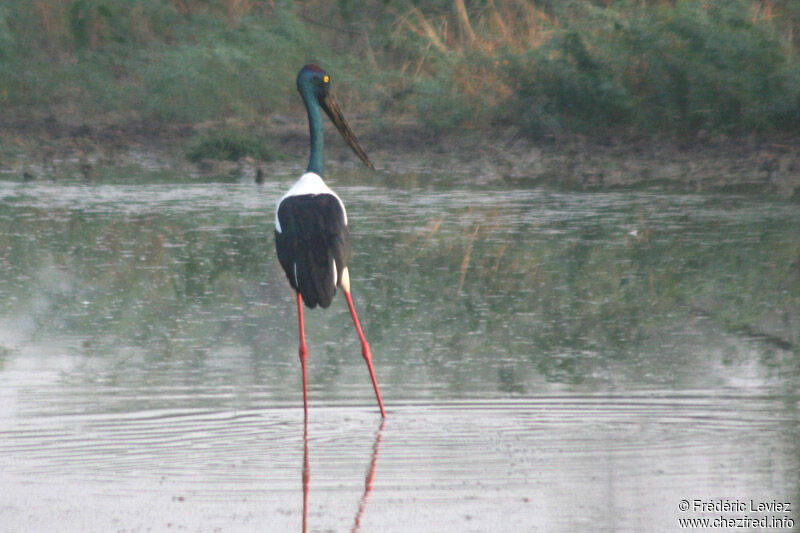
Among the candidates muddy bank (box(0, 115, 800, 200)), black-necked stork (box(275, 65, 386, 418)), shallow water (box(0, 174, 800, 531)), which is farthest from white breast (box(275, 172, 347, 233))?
muddy bank (box(0, 115, 800, 200))

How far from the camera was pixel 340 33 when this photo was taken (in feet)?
66.3

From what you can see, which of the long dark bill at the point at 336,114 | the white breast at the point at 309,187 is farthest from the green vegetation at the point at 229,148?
the white breast at the point at 309,187

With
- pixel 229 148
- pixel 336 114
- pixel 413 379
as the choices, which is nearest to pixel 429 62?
pixel 229 148

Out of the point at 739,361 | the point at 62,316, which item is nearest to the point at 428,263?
the point at 62,316

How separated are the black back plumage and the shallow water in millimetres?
400

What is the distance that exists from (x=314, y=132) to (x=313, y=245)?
3.18 feet

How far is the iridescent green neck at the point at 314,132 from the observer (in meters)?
6.03

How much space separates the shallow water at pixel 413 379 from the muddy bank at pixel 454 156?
9.11 feet

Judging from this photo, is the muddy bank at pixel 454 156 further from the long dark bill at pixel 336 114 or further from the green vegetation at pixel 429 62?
the long dark bill at pixel 336 114

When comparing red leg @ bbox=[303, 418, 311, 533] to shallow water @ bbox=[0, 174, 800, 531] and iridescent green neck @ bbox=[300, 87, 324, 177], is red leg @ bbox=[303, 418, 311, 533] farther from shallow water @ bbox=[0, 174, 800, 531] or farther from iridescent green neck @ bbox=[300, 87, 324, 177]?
iridescent green neck @ bbox=[300, 87, 324, 177]

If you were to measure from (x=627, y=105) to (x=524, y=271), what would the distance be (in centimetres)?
614

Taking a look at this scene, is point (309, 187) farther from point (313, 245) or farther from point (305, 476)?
point (305, 476)

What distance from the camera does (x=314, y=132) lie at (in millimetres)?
6152

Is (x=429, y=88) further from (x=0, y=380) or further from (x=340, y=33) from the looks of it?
(x=0, y=380)
